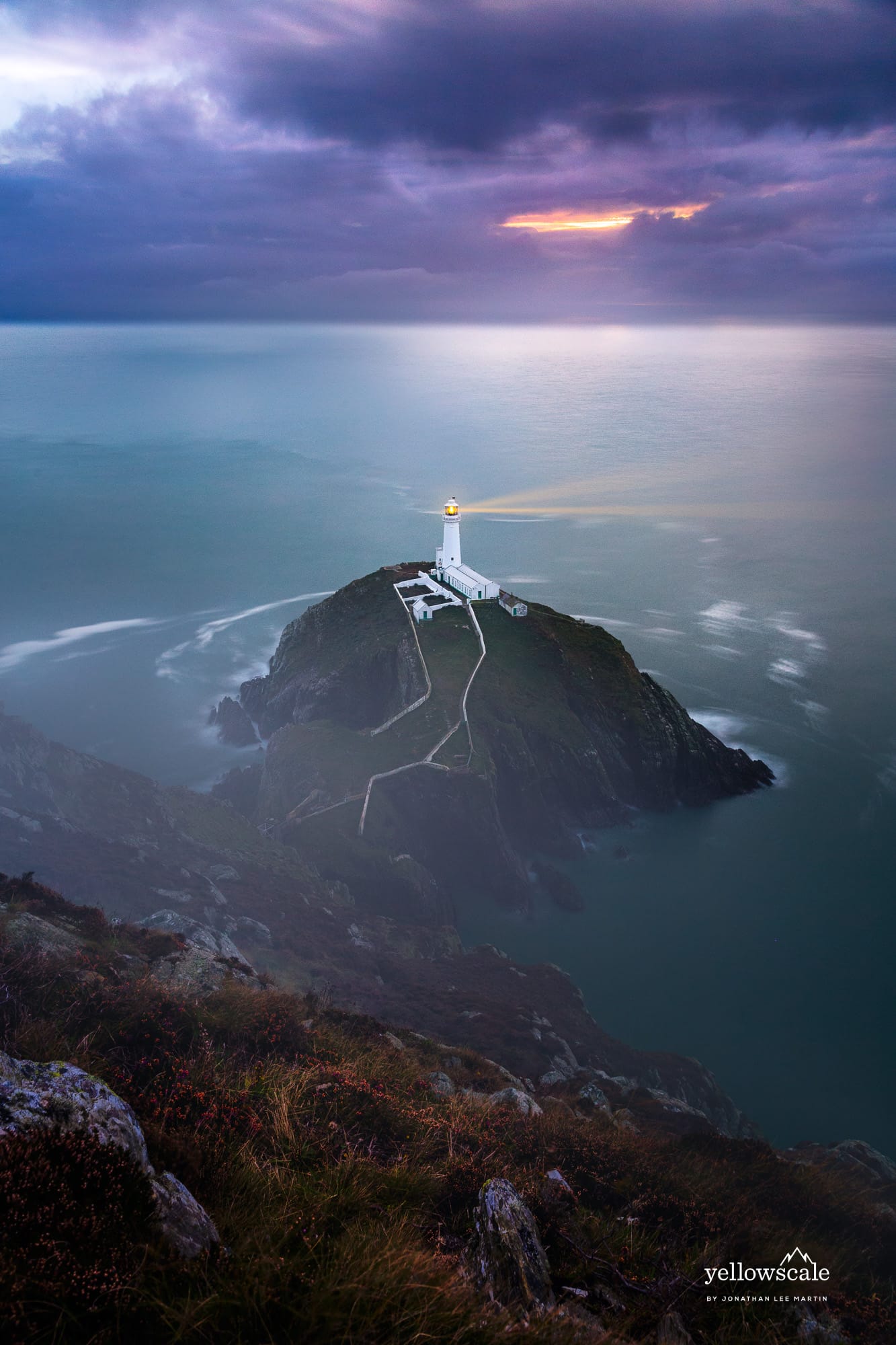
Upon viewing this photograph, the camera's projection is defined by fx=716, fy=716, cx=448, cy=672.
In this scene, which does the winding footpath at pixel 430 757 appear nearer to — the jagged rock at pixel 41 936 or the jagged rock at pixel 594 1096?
the jagged rock at pixel 594 1096

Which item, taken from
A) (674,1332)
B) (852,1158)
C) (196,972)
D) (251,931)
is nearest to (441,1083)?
(196,972)

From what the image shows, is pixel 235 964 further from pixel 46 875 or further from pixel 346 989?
pixel 46 875

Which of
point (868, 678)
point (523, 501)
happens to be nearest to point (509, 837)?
point (868, 678)

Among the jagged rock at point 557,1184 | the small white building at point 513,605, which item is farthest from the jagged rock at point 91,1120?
the small white building at point 513,605

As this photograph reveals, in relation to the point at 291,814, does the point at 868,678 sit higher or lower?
higher

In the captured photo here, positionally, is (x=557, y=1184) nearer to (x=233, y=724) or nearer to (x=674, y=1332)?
(x=674, y=1332)
